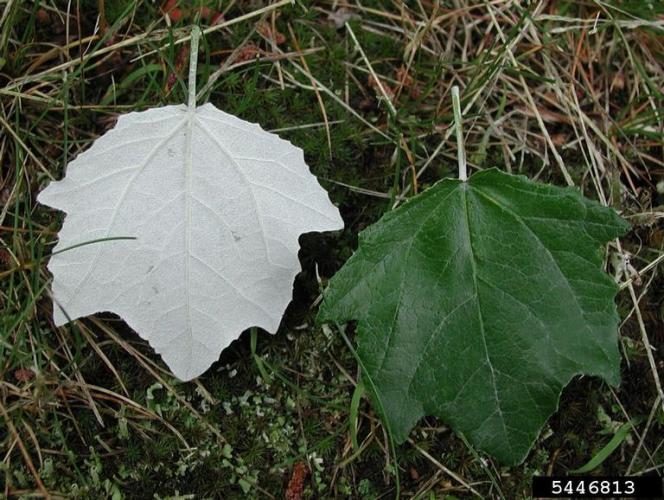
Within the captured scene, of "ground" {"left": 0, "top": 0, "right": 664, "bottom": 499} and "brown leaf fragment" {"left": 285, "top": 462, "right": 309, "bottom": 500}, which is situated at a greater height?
"ground" {"left": 0, "top": 0, "right": 664, "bottom": 499}

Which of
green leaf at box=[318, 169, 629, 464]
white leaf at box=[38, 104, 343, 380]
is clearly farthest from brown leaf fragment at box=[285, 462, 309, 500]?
white leaf at box=[38, 104, 343, 380]

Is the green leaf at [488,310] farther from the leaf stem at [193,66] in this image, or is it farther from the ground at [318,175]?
the leaf stem at [193,66]

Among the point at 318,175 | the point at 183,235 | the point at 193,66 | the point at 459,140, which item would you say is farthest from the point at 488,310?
the point at 193,66

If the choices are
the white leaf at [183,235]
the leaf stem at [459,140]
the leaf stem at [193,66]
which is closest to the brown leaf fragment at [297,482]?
the white leaf at [183,235]

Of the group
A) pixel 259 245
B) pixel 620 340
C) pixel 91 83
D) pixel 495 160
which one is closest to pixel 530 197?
pixel 495 160

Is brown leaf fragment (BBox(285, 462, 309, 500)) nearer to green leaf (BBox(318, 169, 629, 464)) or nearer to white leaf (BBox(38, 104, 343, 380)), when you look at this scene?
green leaf (BBox(318, 169, 629, 464))

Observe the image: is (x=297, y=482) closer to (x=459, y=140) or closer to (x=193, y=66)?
(x=459, y=140)

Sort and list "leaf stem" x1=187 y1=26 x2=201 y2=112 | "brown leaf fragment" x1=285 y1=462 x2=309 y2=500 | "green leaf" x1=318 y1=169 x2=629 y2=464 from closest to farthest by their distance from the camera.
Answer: "green leaf" x1=318 y1=169 x2=629 y2=464, "brown leaf fragment" x1=285 y1=462 x2=309 y2=500, "leaf stem" x1=187 y1=26 x2=201 y2=112
